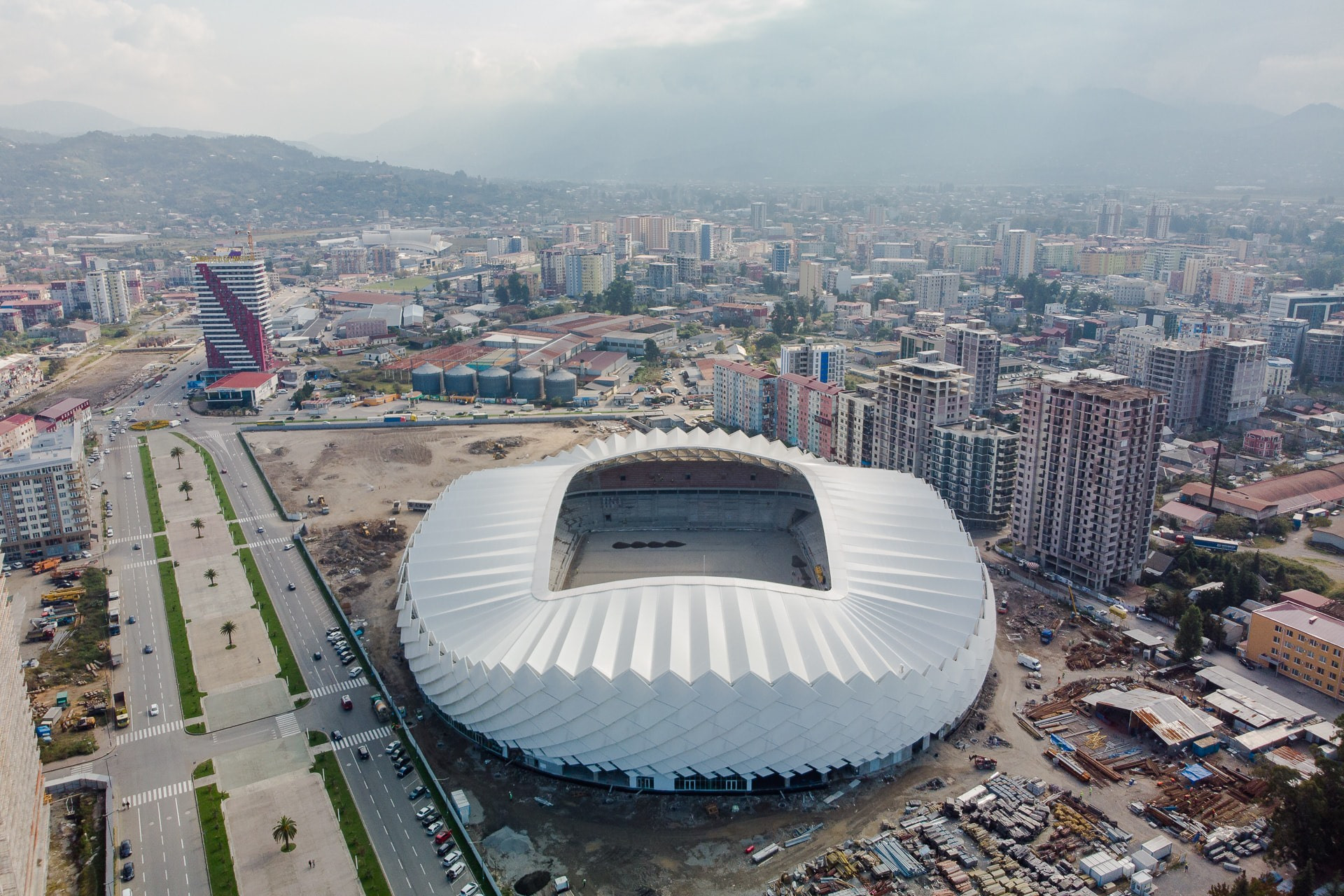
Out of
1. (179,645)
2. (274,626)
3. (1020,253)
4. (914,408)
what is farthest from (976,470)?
(1020,253)

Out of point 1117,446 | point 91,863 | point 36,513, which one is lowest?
point 91,863

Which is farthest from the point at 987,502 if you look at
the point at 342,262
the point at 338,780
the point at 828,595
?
the point at 342,262

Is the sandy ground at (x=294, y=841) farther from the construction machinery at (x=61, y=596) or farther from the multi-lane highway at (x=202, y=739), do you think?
the construction machinery at (x=61, y=596)

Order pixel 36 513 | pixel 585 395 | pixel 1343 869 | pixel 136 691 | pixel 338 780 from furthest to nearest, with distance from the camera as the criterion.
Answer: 1. pixel 585 395
2. pixel 36 513
3. pixel 136 691
4. pixel 338 780
5. pixel 1343 869

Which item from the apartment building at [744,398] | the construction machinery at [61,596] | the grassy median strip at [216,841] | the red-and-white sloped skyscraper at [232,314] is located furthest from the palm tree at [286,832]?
the red-and-white sloped skyscraper at [232,314]

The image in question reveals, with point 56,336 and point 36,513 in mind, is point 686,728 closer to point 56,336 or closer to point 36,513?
point 36,513

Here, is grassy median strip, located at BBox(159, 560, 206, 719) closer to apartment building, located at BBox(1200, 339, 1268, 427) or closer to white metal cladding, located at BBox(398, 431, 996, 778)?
white metal cladding, located at BBox(398, 431, 996, 778)
